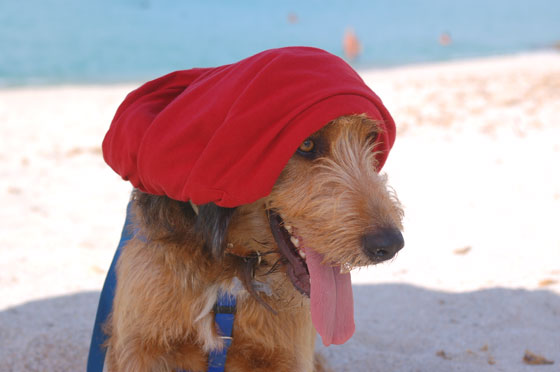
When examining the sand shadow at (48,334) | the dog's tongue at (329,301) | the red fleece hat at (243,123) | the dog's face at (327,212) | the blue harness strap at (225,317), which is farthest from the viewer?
the sand shadow at (48,334)

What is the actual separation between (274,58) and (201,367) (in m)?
1.55

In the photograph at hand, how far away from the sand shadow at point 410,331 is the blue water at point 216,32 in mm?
17361

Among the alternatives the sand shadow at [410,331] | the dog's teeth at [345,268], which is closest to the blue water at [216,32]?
the sand shadow at [410,331]

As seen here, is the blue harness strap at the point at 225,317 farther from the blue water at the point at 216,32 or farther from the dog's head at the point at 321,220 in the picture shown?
the blue water at the point at 216,32

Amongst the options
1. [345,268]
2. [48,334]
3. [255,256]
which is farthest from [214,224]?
[48,334]

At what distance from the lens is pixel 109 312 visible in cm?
323

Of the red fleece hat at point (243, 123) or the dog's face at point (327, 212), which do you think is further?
the dog's face at point (327, 212)

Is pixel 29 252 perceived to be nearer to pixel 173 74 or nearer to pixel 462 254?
pixel 173 74

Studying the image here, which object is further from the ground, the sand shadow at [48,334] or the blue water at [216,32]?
the sand shadow at [48,334]

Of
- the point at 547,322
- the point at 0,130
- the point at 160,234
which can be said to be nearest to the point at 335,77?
the point at 160,234

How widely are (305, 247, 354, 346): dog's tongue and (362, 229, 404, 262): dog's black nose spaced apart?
0.27 metres

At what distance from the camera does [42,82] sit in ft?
65.7

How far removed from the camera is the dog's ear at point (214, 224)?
2545mm

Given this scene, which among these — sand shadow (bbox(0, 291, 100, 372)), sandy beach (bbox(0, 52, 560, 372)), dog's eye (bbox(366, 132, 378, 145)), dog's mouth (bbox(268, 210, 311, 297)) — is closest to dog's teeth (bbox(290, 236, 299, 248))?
dog's mouth (bbox(268, 210, 311, 297))
